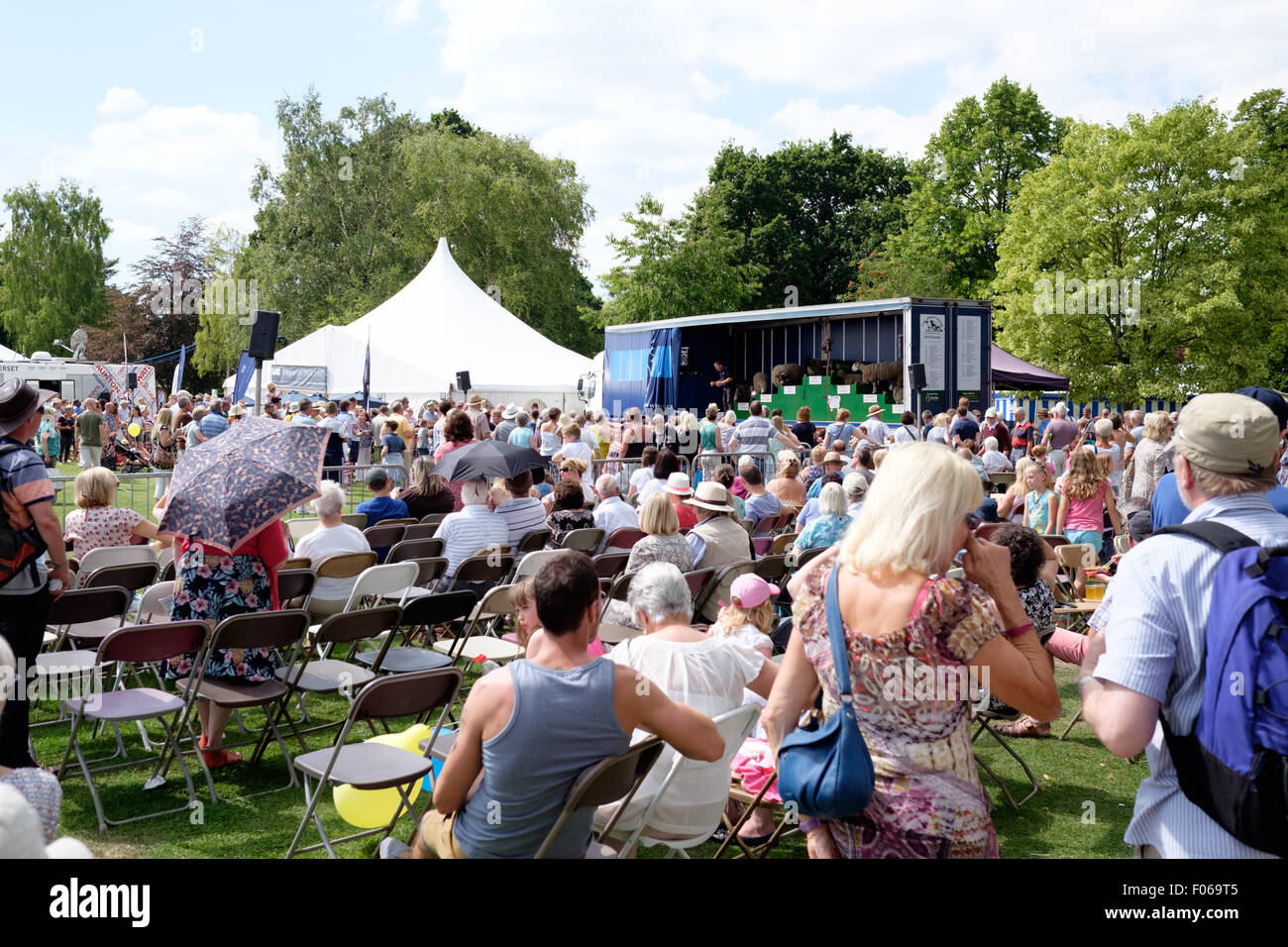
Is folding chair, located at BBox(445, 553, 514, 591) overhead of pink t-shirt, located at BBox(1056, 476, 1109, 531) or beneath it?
beneath

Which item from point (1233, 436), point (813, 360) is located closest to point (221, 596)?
point (1233, 436)

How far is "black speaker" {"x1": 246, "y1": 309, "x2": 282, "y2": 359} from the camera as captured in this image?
11039 millimetres

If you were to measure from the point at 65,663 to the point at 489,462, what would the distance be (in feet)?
11.0

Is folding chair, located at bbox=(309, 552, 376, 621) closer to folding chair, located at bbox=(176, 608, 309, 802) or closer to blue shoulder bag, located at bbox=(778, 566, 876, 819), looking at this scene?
folding chair, located at bbox=(176, 608, 309, 802)

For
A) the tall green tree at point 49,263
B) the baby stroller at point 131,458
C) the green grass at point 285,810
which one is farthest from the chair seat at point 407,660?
the tall green tree at point 49,263

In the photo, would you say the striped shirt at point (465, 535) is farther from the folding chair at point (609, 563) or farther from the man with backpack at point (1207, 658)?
the man with backpack at point (1207, 658)

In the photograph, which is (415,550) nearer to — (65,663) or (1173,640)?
(65,663)

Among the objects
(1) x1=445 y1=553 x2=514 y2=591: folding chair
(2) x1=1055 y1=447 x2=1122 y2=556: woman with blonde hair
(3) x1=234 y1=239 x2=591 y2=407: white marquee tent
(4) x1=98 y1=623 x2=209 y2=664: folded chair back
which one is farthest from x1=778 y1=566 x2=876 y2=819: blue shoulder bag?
(3) x1=234 y1=239 x2=591 y2=407: white marquee tent

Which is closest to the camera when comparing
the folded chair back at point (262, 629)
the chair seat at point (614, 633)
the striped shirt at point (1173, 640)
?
the striped shirt at point (1173, 640)

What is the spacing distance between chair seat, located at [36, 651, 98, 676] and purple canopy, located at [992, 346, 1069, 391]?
24.6 meters

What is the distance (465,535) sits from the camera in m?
7.35

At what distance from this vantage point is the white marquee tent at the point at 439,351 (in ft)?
84.0

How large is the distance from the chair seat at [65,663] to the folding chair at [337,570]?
1355mm

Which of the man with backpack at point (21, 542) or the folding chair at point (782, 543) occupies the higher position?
the man with backpack at point (21, 542)
